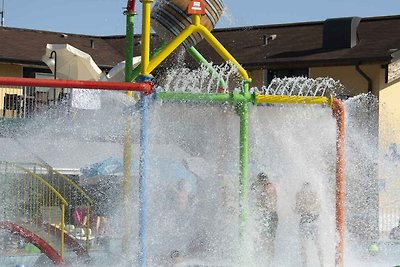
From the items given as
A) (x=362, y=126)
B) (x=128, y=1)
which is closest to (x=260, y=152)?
(x=128, y=1)

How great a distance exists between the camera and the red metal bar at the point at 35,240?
10258 millimetres

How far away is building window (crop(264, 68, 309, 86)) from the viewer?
22.5m

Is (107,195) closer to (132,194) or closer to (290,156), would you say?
(132,194)

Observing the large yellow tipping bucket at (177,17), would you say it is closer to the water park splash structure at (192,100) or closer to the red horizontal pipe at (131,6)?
the water park splash structure at (192,100)

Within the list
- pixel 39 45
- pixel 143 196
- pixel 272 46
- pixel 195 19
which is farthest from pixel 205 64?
pixel 39 45

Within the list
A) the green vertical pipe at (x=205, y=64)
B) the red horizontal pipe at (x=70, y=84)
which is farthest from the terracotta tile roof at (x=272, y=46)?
the red horizontal pipe at (x=70, y=84)

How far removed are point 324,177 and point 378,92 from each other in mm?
10957

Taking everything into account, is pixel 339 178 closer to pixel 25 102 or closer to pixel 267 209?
pixel 267 209

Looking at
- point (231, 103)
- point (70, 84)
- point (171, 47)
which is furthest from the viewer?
point (171, 47)

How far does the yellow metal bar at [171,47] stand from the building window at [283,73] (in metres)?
12.3

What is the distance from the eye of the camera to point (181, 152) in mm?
10125

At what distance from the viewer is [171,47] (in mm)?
10234

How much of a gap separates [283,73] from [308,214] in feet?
41.5

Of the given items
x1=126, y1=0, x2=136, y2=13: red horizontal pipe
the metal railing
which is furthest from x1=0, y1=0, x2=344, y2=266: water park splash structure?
the metal railing
